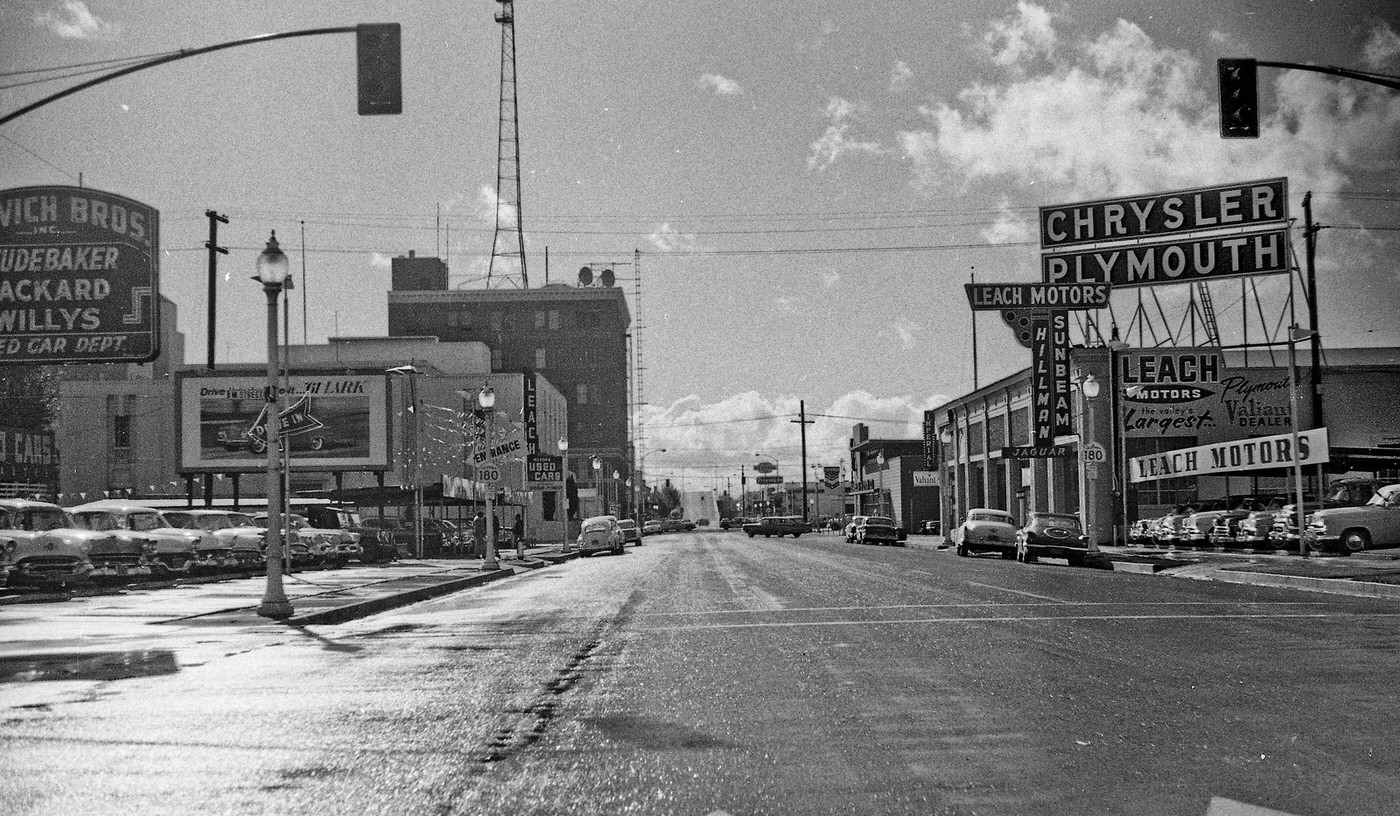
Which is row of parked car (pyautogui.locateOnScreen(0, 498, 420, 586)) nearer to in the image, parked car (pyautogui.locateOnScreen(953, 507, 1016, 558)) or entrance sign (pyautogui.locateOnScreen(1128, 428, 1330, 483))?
parked car (pyautogui.locateOnScreen(953, 507, 1016, 558))

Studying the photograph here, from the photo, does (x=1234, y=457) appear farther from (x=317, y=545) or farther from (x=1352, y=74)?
(x=317, y=545)

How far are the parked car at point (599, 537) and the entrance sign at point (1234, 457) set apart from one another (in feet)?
70.8

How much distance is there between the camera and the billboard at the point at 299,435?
193ft

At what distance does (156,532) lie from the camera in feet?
89.6

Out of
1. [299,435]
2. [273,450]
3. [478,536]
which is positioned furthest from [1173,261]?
[299,435]

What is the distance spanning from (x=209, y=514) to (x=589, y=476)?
285 feet

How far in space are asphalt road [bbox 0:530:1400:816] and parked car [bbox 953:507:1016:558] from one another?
24511 mm

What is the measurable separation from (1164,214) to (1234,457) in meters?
8.76

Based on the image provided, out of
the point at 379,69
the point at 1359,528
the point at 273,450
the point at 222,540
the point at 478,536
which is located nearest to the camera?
the point at 379,69

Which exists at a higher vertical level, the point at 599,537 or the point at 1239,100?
the point at 1239,100

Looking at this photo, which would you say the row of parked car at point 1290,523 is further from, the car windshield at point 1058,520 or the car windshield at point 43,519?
the car windshield at point 43,519

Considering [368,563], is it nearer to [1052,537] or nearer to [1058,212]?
[1052,537]

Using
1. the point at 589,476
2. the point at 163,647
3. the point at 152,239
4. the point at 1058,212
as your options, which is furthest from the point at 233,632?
the point at 589,476

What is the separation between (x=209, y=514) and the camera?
29828mm
